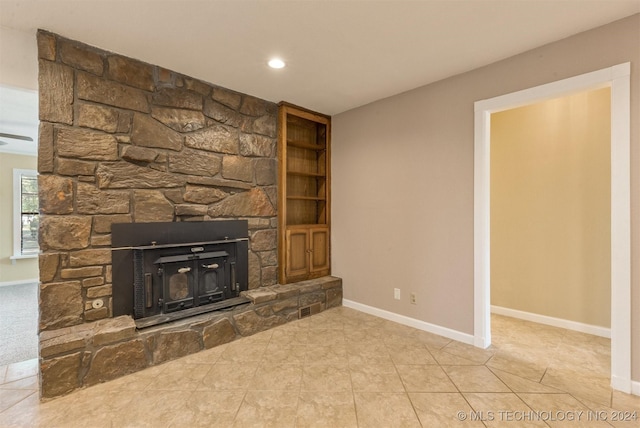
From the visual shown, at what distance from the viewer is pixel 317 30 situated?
2123 mm

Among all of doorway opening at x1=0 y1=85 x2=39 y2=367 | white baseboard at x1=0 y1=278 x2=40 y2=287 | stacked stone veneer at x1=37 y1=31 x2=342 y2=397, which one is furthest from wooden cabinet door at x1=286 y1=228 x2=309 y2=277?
white baseboard at x1=0 y1=278 x2=40 y2=287

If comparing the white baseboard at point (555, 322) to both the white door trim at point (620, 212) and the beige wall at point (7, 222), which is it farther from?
the beige wall at point (7, 222)

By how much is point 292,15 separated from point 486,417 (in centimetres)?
280

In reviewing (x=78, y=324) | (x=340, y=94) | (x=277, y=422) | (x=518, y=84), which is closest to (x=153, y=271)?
(x=78, y=324)

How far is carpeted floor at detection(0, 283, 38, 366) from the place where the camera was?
2.64 m

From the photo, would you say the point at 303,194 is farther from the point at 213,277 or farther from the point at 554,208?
the point at 554,208

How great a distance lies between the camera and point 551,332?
2.97 m

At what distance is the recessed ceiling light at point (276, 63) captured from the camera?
2.54 m

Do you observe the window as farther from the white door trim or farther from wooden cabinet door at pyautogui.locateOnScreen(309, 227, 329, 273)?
the white door trim

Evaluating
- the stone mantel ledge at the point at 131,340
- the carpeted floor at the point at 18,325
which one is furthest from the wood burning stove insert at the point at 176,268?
the carpeted floor at the point at 18,325

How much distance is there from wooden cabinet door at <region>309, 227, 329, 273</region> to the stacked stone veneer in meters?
1.19

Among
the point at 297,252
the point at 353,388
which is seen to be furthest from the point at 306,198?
the point at 353,388

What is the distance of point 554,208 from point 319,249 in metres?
2.68

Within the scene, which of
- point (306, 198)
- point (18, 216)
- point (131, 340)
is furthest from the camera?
point (18, 216)
